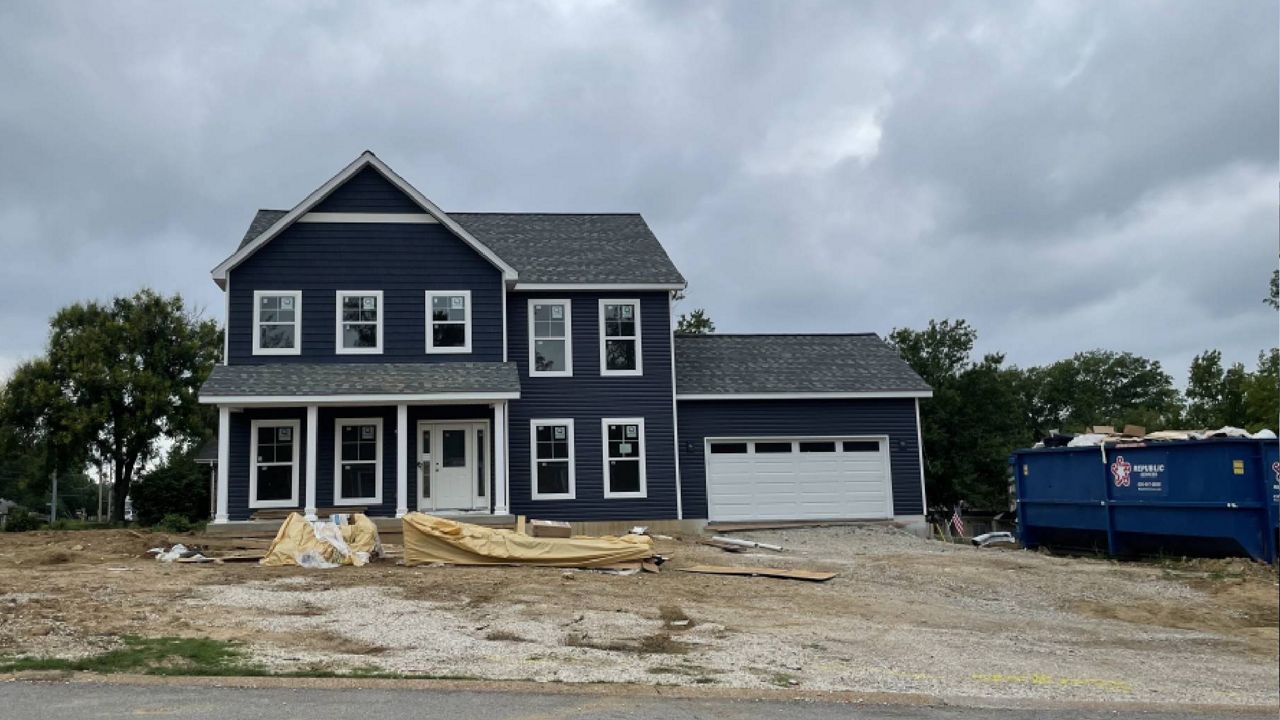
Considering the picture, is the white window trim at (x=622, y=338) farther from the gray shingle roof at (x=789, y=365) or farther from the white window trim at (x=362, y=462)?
the white window trim at (x=362, y=462)

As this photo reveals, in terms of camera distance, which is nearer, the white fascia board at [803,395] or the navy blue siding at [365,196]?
the navy blue siding at [365,196]

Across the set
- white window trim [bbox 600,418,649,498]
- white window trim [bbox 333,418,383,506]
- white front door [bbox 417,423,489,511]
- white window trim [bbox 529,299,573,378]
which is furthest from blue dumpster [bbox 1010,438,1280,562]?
white window trim [bbox 333,418,383,506]

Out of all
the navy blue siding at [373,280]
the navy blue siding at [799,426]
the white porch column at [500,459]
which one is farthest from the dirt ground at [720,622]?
the navy blue siding at [799,426]

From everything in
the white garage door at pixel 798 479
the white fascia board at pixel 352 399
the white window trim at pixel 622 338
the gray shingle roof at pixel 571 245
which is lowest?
the white garage door at pixel 798 479

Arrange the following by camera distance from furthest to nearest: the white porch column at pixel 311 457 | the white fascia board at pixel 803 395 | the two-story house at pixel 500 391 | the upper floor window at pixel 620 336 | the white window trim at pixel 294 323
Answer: the white fascia board at pixel 803 395 → the upper floor window at pixel 620 336 → the white window trim at pixel 294 323 → the two-story house at pixel 500 391 → the white porch column at pixel 311 457

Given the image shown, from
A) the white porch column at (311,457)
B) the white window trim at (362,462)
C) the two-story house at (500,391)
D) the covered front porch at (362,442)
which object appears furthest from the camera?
the white window trim at (362,462)

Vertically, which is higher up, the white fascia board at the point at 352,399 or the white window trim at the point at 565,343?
the white window trim at the point at 565,343

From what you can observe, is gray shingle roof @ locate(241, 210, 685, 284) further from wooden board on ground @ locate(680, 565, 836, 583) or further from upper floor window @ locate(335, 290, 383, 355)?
wooden board on ground @ locate(680, 565, 836, 583)

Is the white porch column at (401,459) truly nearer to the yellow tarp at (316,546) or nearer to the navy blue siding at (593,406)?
the navy blue siding at (593,406)

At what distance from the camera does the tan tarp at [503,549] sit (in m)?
14.9

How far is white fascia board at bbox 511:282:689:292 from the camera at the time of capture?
22078 mm

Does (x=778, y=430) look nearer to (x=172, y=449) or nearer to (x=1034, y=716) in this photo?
(x=1034, y=716)

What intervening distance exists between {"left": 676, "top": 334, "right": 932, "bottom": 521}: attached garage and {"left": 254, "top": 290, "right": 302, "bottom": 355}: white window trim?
330 inches

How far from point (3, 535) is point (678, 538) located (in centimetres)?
1416
